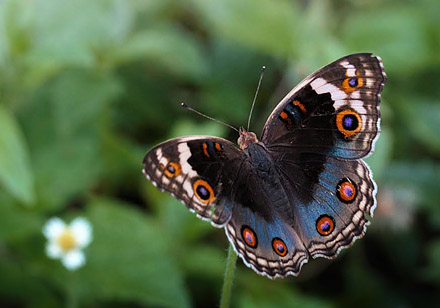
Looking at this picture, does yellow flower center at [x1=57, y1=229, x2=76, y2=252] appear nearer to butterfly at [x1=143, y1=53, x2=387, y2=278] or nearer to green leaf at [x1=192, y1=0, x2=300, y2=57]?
butterfly at [x1=143, y1=53, x2=387, y2=278]

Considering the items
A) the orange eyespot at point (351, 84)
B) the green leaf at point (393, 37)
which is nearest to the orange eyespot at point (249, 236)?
the orange eyespot at point (351, 84)

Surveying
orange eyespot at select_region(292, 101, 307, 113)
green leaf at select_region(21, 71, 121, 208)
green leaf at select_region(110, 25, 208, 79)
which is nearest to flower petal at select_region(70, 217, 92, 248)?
green leaf at select_region(21, 71, 121, 208)

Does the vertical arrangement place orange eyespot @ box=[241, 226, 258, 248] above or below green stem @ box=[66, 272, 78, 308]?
above

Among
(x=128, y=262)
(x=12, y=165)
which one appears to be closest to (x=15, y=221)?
(x=12, y=165)

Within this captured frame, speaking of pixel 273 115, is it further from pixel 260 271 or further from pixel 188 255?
pixel 188 255

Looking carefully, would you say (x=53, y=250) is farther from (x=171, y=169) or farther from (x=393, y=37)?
(x=393, y=37)

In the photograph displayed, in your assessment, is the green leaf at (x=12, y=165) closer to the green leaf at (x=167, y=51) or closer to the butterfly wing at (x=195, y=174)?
the butterfly wing at (x=195, y=174)
